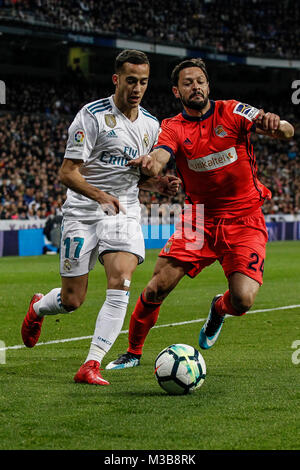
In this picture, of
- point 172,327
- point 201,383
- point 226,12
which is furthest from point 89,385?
point 226,12

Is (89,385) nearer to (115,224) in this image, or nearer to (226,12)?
(115,224)

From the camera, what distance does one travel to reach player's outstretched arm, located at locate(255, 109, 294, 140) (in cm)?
561

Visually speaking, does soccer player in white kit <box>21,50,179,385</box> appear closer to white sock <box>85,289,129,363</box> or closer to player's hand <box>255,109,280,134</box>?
white sock <box>85,289,129,363</box>

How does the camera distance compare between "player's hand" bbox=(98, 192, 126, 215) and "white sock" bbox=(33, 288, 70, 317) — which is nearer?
"player's hand" bbox=(98, 192, 126, 215)

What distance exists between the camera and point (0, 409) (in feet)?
15.6

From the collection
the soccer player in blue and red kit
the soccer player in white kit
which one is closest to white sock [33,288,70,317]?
the soccer player in white kit

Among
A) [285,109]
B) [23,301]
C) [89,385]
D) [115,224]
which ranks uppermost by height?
[285,109]

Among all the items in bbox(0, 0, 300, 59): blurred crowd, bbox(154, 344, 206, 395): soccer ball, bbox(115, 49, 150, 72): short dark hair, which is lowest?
bbox(154, 344, 206, 395): soccer ball

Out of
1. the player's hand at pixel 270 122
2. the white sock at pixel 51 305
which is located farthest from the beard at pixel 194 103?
the white sock at pixel 51 305

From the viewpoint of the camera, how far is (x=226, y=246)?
6633 mm

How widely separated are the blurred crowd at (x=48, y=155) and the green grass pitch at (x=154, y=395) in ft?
55.9

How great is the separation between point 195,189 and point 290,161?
122ft

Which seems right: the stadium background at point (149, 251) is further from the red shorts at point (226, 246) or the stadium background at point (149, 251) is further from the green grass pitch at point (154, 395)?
the red shorts at point (226, 246)

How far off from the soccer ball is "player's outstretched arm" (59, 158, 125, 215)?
1185 mm
